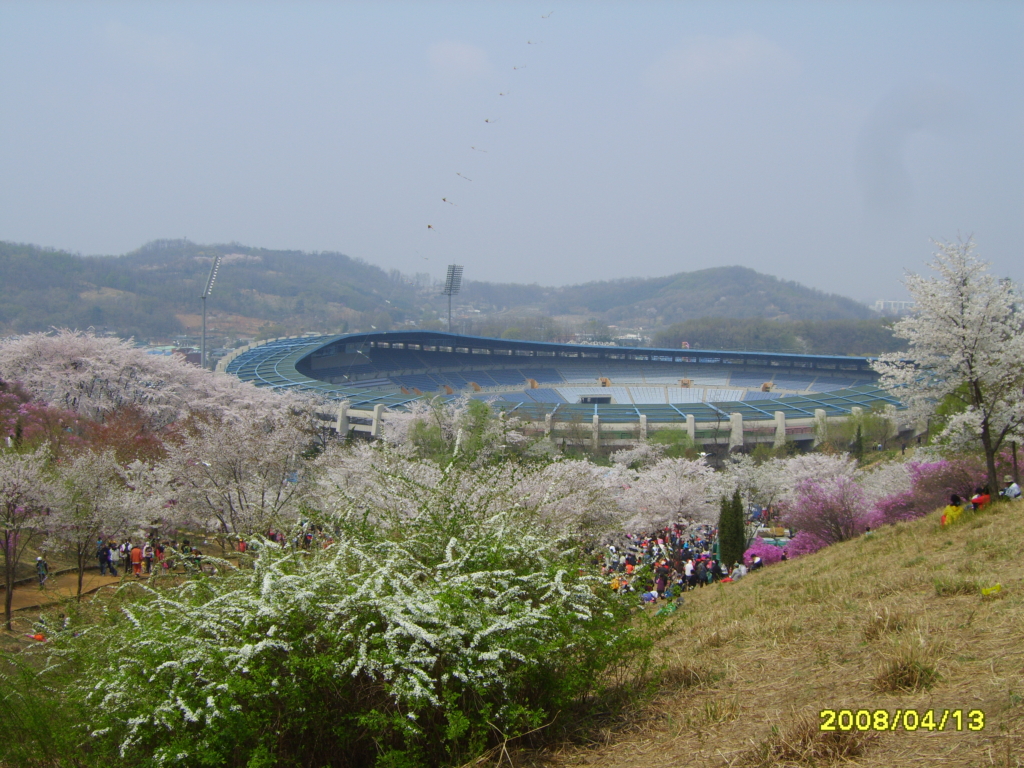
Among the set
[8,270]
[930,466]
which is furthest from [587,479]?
[8,270]

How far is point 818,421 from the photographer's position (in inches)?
1442

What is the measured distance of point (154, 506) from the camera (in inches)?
606

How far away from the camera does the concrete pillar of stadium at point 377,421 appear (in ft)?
114

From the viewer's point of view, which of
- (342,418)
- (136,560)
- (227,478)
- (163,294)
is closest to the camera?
(136,560)

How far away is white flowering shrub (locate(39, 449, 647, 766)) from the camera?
377 centimetres

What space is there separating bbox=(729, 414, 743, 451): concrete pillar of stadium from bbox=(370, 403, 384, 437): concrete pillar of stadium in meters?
18.2

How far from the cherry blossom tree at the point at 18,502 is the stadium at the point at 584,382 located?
2172 centimetres

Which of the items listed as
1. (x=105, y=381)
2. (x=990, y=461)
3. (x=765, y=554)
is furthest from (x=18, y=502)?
(x=105, y=381)

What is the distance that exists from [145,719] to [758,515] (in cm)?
2262

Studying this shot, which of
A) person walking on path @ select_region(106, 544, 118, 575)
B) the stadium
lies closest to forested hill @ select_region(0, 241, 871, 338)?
the stadium

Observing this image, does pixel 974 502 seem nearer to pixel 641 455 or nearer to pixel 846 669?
pixel 846 669

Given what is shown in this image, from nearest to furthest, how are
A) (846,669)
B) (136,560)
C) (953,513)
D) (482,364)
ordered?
(846,669) → (953,513) → (136,560) → (482,364)

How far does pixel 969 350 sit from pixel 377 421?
28.1m
